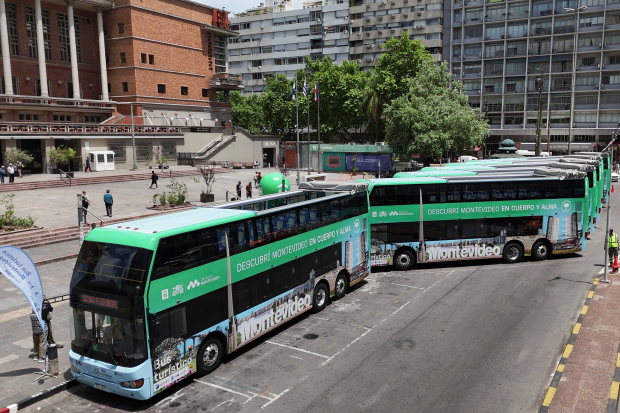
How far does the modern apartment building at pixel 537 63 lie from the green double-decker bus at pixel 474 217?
5431 cm

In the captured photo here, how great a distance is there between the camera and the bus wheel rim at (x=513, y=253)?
22188 millimetres

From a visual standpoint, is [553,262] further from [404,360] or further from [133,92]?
[133,92]

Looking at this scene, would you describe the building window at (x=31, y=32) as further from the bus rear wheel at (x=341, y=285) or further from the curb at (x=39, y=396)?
the curb at (x=39, y=396)

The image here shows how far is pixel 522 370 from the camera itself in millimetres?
12289

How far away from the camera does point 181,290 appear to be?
11.2 meters

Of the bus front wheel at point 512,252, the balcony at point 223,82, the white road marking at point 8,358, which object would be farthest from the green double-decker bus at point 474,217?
the balcony at point 223,82

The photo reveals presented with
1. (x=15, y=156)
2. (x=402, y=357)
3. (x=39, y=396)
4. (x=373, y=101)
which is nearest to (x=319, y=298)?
(x=402, y=357)

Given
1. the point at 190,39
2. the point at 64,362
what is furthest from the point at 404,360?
the point at 190,39

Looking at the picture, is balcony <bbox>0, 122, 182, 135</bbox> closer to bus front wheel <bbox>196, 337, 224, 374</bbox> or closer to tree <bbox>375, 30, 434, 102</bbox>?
tree <bbox>375, 30, 434, 102</bbox>

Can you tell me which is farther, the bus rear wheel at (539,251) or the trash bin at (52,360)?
the bus rear wheel at (539,251)

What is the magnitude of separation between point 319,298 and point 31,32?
5416 centimetres

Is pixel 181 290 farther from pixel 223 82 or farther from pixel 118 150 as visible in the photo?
pixel 223 82

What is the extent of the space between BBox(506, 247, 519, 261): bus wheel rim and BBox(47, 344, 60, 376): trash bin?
58.3ft

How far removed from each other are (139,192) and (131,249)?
32.5 metres
